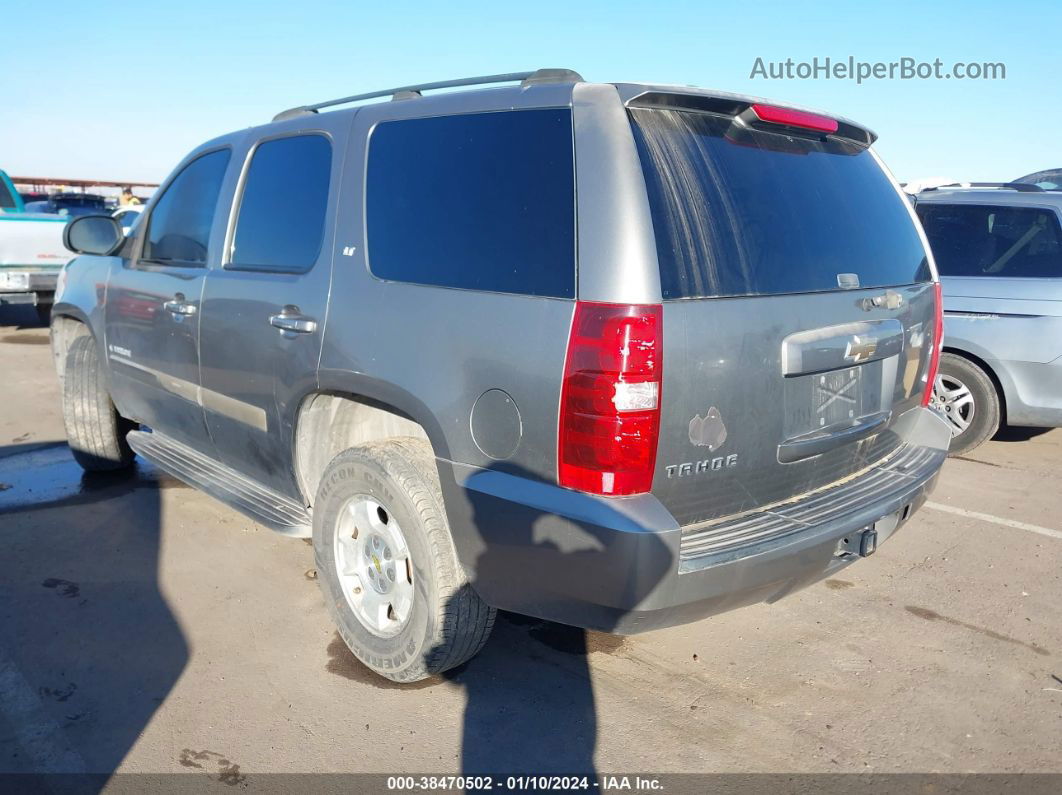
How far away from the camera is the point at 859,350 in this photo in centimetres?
281

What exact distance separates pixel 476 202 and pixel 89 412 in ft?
11.6

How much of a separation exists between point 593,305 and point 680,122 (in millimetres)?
721

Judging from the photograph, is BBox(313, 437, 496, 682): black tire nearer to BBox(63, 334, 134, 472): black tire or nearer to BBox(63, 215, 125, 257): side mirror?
BBox(63, 215, 125, 257): side mirror

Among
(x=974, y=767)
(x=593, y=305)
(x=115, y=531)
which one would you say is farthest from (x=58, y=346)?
(x=974, y=767)

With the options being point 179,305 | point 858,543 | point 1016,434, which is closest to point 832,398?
point 858,543

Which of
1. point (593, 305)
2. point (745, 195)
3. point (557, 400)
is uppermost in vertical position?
point (745, 195)

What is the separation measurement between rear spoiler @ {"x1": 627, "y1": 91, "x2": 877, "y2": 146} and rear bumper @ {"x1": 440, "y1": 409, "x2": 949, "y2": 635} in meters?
1.20

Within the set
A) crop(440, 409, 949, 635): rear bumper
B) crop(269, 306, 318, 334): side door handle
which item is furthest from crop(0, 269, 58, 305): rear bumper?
crop(440, 409, 949, 635): rear bumper

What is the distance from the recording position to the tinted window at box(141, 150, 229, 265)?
3.99 meters

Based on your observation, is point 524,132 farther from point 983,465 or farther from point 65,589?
point 983,465

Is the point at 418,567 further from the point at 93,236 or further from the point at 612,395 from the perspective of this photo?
the point at 93,236

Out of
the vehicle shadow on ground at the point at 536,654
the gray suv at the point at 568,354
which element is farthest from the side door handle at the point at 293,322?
the vehicle shadow on ground at the point at 536,654

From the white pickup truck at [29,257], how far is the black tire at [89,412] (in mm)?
5778

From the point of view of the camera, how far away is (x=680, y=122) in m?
2.58
